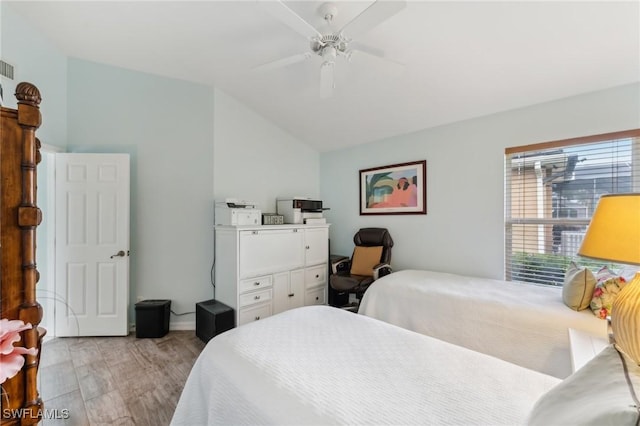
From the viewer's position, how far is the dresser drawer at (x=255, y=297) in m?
2.87

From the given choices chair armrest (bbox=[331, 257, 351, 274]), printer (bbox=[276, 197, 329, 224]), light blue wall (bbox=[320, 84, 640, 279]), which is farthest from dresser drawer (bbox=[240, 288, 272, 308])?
light blue wall (bbox=[320, 84, 640, 279])

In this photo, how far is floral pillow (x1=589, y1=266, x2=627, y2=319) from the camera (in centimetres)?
174

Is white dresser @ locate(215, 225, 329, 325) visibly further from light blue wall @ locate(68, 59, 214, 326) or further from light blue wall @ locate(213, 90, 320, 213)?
light blue wall @ locate(213, 90, 320, 213)

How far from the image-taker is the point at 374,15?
1.53 m

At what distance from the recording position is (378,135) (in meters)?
3.72

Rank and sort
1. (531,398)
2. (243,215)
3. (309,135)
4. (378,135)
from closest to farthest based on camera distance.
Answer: (531,398) < (243,215) < (378,135) < (309,135)

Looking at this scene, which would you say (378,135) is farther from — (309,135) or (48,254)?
(48,254)

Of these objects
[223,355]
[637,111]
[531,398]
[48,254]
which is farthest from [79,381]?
[637,111]

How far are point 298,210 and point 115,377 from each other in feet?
8.04

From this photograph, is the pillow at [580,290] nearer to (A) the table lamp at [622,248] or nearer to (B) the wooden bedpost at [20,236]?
(A) the table lamp at [622,248]

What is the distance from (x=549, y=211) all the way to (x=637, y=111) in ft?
3.26

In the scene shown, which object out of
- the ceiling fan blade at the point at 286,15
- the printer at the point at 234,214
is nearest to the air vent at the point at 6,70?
the printer at the point at 234,214

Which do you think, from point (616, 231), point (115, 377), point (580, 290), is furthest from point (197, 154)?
point (580, 290)

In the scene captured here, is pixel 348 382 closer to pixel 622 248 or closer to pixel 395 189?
pixel 622 248
